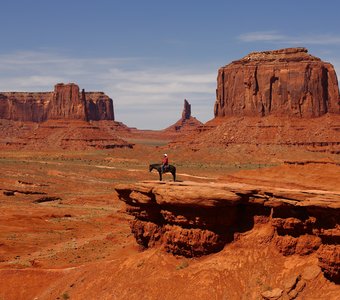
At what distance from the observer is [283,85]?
11100 cm

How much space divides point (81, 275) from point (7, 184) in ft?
153

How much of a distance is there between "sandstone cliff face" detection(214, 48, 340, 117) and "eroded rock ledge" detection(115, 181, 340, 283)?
90932 millimetres

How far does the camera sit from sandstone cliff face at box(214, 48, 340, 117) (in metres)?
110

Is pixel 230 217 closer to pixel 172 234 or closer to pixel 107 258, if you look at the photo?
pixel 172 234

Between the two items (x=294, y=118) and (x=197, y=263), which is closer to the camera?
(x=197, y=263)

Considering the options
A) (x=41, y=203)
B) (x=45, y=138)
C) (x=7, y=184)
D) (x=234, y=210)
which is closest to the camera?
(x=234, y=210)

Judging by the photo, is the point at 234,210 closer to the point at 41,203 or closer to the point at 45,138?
the point at 41,203

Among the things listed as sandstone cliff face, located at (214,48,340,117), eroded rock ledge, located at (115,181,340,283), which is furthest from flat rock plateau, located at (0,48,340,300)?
sandstone cliff face, located at (214,48,340,117)

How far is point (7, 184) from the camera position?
2603 inches

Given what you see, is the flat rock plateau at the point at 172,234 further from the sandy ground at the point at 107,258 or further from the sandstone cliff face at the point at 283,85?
the sandstone cliff face at the point at 283,85

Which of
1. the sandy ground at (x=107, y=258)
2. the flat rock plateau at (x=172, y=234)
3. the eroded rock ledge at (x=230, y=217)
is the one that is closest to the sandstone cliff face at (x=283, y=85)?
the flat rock plateau at (x=172, y=234)

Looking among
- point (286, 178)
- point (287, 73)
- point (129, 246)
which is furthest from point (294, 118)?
point (129, 246)

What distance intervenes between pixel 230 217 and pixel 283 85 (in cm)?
9438

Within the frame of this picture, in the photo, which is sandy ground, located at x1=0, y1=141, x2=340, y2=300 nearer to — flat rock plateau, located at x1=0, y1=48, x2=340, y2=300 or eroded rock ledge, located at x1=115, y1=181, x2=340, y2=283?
flat rock plateau, located at x1=0, y1=48, x2=340, y2=300
